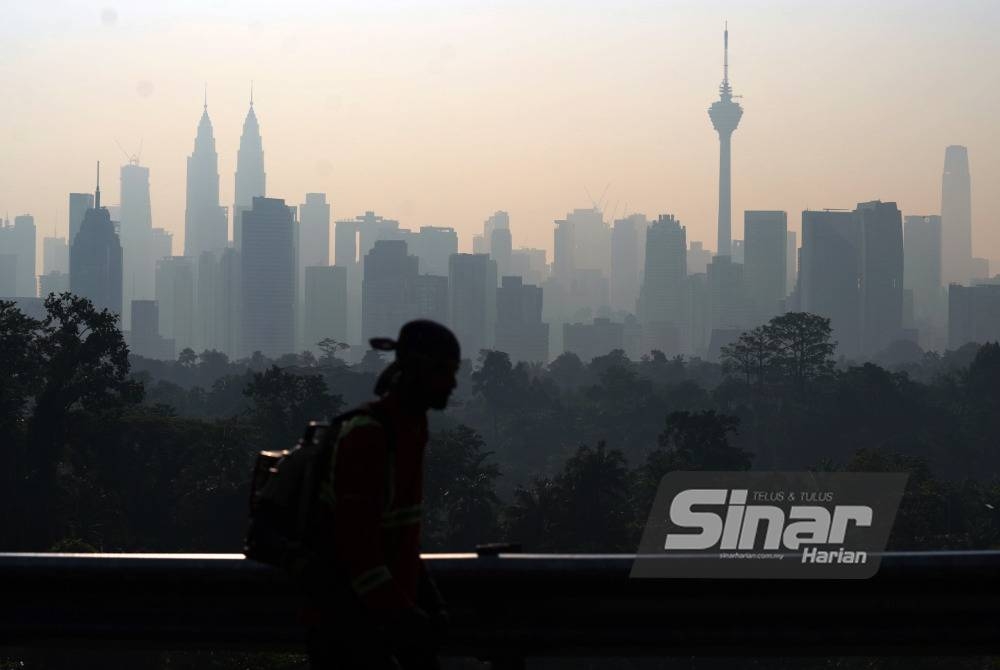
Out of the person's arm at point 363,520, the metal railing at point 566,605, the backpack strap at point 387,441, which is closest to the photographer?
the person's arm at point 363,520

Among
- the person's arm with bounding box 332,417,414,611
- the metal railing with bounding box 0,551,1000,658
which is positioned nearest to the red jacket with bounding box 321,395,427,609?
the person's arm with bounding box 332,417,414,611

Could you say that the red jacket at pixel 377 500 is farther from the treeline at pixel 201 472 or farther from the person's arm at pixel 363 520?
the treeline at pixel 201 472

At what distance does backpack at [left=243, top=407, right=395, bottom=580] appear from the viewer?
4531mm

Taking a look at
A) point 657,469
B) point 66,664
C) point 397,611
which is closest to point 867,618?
point 397,611

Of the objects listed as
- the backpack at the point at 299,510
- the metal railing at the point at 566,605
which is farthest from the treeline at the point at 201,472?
the backpack at the point at 299,510

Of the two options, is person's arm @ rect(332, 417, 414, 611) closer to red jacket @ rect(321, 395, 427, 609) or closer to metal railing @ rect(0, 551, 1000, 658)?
red jacket @ rect(321, 395, 427, 609)

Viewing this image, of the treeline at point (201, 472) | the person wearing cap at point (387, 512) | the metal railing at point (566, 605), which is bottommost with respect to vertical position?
the treeline at point (201, 472)

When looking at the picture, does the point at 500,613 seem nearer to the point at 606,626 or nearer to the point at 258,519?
the point at 606,626

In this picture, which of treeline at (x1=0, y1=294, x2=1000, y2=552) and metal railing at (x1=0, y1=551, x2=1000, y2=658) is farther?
treeline at (x1=0, y1=294, x2=1000, y2=552)

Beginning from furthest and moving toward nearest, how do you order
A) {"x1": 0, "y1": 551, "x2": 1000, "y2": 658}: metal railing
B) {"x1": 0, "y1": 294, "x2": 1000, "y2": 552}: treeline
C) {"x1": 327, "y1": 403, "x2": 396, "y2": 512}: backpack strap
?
1. {"x1": 0, "y1": 294, "x2": 1000, "y2": 552}: treeline
2. {"x1": 0, "y1": 551, "x2": 1000, "y2": 658}: metal railing
3. {"x1": 327, "y1": 403, "x2": 396, "y2": 512}: backpack strap

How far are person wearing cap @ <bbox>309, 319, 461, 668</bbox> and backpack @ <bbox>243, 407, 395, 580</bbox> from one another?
0.04m

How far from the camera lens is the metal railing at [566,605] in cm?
568

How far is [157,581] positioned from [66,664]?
24.2 m

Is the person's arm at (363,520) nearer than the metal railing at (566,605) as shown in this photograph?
Yes
